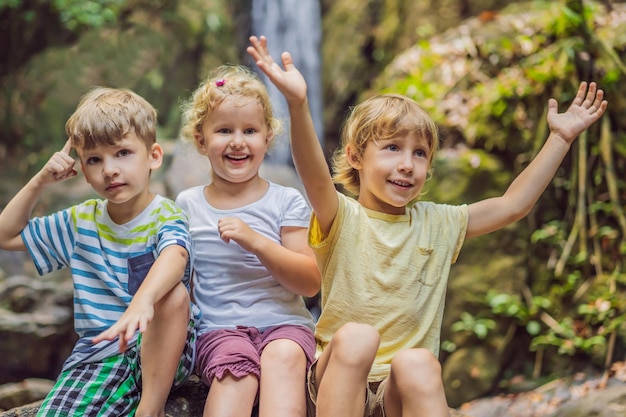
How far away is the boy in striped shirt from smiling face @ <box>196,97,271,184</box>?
0.64 ft

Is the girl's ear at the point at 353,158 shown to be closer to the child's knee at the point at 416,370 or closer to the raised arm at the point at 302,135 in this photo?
the raised arm at the point at 302,135

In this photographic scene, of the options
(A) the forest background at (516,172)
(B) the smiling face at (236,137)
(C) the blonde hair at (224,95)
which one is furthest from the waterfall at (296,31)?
(B) the smiling face at (236,137)

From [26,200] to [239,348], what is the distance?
0.80m

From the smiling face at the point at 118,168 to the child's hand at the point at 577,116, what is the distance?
4.12 feet

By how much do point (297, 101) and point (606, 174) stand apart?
2978 millimetres

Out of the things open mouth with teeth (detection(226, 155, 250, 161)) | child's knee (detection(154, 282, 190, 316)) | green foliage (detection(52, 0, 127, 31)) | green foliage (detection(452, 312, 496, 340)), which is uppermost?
green foliage (detection(52, 0, 127, 31))

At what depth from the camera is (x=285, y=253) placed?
→ 213cm

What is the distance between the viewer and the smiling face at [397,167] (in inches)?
80.7

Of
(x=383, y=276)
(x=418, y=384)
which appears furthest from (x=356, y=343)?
(x=383, y=276)

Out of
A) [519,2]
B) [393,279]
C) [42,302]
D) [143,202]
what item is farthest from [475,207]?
[519,2]

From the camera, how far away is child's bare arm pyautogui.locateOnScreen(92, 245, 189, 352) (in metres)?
1.70

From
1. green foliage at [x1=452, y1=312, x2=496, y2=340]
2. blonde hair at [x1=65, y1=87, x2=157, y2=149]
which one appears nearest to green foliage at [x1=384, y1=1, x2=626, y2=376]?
green foliage at [x1=452, y1=312, x2=496, y2=340]

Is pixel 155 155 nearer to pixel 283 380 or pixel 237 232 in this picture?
pixel 237 232

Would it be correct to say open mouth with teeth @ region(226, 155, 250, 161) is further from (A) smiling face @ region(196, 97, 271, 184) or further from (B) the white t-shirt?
(B) the white t-shirt
